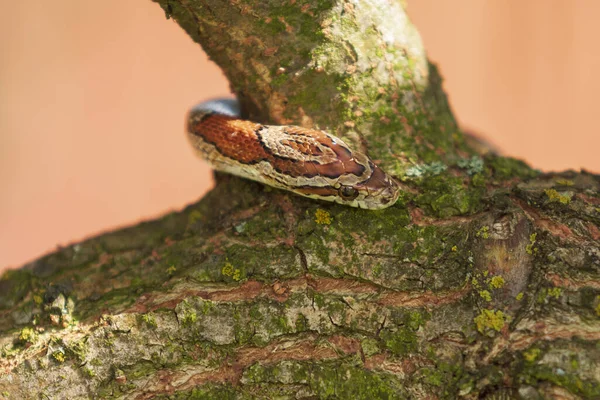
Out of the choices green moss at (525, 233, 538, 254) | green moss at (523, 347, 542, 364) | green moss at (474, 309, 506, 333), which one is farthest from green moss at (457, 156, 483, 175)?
green moss at (523, 347, 542, 364)

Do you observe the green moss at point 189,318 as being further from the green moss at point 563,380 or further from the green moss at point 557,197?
the green moss at point 557,197

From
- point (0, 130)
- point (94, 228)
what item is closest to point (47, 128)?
point (0, 130)

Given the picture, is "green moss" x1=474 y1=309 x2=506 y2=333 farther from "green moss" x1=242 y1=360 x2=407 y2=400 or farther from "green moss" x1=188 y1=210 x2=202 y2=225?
"green moss" x1=188 y1=210 x2=202 y2=225

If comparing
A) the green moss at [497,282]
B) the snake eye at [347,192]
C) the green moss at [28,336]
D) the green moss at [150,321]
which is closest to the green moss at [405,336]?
the green moss at [497,282]

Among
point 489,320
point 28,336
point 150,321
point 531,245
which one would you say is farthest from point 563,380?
point 28,336

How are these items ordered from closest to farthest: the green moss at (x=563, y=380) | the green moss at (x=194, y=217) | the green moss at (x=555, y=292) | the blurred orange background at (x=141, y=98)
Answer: the green moss at (x=563, y=380)
the green moss at (x=555, y=292)
the green moss at (x=194, y=217)
the blurred orange background at (x=141, y=98)

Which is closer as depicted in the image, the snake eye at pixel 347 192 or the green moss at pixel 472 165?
the snake eye at pixel 347 192

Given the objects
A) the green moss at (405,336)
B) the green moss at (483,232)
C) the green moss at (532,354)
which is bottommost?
the green moss at (532,354)

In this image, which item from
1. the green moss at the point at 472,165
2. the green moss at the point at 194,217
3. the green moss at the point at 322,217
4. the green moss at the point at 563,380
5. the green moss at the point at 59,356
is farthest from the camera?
the green moss at the point at 194,217
